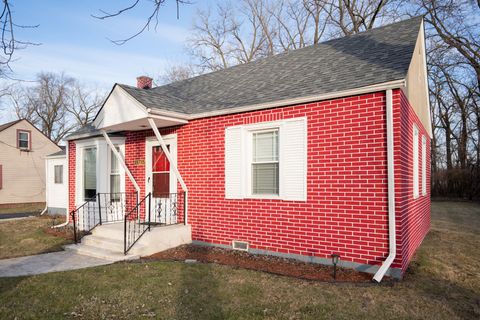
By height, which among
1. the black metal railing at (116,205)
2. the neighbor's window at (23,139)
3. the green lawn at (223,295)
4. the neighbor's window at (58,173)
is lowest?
the green lawn at (223,295)

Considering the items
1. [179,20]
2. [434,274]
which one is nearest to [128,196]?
[179,20]

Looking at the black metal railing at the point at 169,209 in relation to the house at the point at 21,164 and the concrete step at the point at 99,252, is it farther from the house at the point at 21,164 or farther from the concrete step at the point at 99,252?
the house at the point at 21,164

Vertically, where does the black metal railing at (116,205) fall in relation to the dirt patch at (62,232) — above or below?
above

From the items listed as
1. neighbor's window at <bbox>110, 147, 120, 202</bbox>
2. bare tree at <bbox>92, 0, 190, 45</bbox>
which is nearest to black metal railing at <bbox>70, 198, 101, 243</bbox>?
neighbor's window at <bbox>110, 147, 120, 202</bbox>

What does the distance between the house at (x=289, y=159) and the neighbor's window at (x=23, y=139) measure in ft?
53.6

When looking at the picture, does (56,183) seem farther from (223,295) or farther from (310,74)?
(223,295)

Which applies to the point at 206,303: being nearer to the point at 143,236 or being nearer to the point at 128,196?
the point at 143,236

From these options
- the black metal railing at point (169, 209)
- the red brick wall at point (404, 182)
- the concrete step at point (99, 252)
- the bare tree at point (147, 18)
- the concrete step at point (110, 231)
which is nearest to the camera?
the bare tree at point (147, 18)

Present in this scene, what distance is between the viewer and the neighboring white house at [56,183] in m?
15.4

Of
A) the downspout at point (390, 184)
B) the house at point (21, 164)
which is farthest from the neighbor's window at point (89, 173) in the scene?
the house at point (21, 164)

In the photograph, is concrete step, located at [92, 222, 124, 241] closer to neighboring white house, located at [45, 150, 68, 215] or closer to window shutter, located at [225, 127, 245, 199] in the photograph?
window shutter, located at [225, 127, 245, 199]

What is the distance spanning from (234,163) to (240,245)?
1826mm

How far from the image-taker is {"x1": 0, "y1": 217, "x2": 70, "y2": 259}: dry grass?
8016 millimetres

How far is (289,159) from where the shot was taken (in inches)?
261
